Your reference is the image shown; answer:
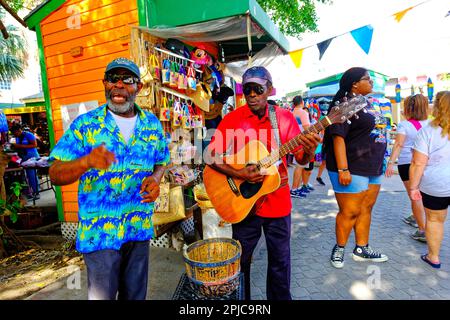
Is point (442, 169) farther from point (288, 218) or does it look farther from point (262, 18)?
point (262, 18)

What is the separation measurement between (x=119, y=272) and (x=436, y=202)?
10.5ft

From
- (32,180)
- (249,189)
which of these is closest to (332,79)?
(32,180)

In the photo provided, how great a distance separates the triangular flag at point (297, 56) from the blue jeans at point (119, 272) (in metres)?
4.97

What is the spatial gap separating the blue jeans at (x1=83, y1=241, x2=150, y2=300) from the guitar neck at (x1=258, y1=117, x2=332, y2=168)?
112cm

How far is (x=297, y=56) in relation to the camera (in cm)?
577

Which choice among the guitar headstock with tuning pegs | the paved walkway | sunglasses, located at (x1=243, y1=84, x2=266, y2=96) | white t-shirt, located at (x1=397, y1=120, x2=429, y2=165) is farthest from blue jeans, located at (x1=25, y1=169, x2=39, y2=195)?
white t-shirt, located at (x1=397, y1=120, x2=429, y2=165)

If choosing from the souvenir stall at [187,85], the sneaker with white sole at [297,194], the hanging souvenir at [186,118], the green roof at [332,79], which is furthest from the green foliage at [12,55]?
the sneaker with white sole at [297,194]

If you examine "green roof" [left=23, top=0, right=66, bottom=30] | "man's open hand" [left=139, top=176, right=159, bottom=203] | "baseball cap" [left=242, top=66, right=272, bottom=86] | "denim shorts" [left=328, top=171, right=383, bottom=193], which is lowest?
"denim shorts" [left=328, top=171, right=383, bottom=193]

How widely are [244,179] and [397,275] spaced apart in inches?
84.3

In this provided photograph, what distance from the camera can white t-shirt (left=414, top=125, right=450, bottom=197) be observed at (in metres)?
3.04

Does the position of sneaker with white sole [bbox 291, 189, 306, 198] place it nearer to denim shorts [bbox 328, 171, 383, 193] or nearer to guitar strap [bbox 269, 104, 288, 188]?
denim shorts [bbox 328, 171, 383, 193]

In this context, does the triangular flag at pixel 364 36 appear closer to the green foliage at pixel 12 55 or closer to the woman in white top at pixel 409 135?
the woman in white top at pixel 409 135

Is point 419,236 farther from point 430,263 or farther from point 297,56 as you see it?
point 297,56
